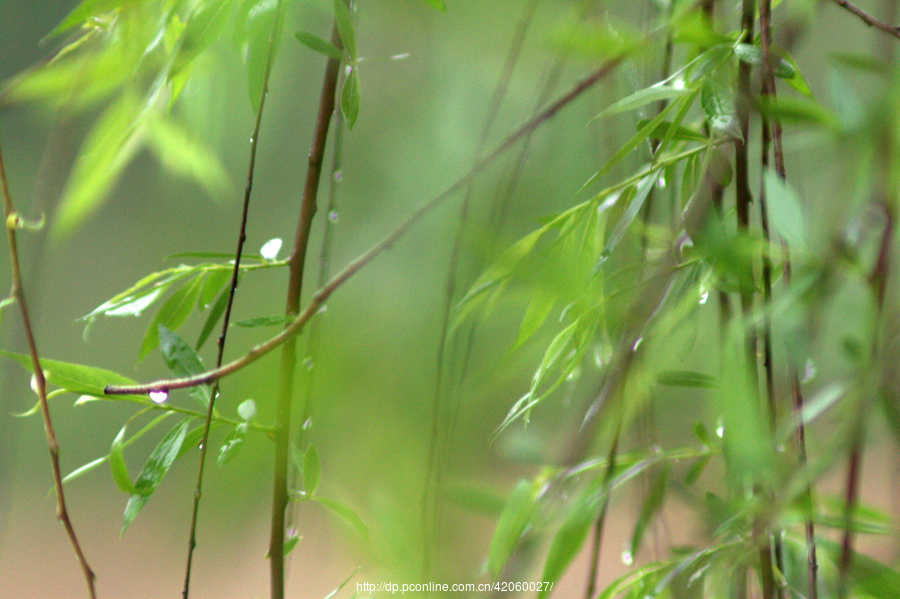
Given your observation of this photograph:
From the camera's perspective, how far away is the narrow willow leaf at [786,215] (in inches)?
5.8

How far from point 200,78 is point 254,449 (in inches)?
9.4

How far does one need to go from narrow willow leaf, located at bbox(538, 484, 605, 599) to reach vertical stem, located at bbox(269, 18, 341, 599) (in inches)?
3.8

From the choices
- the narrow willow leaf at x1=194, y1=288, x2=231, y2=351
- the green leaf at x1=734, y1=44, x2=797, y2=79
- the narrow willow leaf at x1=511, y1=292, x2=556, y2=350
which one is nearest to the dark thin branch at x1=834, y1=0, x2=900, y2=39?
the green leaf at x1=734, y1=44, x2=797, y2=79

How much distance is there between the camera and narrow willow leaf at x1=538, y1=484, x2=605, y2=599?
0.64 feet

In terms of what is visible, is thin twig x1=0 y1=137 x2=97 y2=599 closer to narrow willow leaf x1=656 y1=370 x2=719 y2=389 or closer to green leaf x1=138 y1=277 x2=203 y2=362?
green leaf x1=138 y1=277 x2=203 y2=362

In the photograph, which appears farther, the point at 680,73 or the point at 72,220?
the point at 72,220

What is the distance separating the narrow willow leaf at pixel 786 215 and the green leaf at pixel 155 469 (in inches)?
7.8

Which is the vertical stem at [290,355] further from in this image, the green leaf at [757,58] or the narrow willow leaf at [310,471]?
the green leaf at [757,58]

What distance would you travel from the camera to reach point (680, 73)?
22 centimetres

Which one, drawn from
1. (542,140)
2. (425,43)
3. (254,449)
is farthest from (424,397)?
(425,43)

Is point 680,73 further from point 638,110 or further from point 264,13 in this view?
point 264,13

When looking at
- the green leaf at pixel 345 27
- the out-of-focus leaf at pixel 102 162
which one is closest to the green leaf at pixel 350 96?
the green leaf at pixel 345 27

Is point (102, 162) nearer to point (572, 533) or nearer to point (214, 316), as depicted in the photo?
point (214, 316)

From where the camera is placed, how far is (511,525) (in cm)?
26
